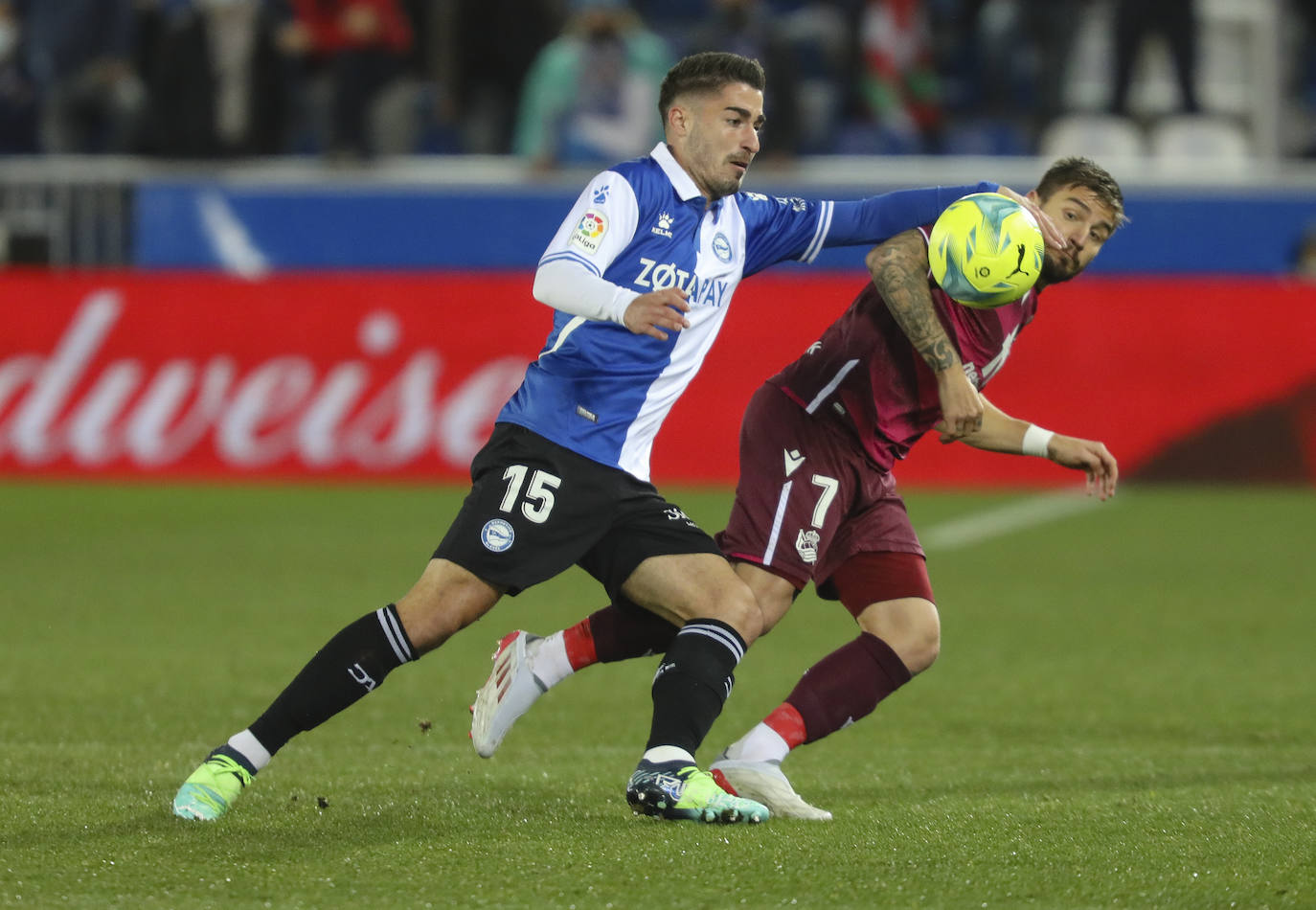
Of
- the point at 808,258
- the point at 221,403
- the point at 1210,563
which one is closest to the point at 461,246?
the point at 221,403

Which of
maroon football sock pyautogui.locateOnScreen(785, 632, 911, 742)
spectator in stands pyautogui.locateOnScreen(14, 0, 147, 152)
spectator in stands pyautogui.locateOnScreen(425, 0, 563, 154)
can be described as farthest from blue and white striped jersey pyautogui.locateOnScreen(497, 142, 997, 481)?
spectator in stands pyautogui.locateOnScreen(14, 0, 147, 152)

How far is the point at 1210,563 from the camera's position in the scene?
409 inches

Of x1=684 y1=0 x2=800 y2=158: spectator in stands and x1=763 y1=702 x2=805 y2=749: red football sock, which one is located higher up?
x1=684 y1=0 x2=800 y2=158: spectator in stands

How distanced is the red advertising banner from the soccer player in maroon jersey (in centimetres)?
795

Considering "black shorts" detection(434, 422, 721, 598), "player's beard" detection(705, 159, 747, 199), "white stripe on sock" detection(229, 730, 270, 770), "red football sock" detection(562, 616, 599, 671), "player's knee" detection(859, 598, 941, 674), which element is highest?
"player's beard" detection(705, 159, 747, 199)

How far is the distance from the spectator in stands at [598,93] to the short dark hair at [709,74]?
987cm

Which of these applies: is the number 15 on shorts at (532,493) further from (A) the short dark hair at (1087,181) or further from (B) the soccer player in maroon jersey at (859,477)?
(A) the short dark hair at (1087,181)

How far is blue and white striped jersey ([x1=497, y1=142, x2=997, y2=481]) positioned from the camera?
16.0 feet

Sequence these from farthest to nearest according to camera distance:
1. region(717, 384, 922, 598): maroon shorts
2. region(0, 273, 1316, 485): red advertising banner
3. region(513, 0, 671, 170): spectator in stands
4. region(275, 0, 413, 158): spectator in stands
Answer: region(275, 0, 413, 158): spectator in stands < region(513, 0, 671, 170): spectator in stands < region(0, 273, 1316, 485): red advertising banner < region(717, 384, 922, 598): maroon shorts

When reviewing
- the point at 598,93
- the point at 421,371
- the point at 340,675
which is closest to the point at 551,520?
the point at 340,675

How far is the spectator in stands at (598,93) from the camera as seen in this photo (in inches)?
579

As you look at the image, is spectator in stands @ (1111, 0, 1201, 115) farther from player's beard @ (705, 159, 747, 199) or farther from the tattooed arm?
player's beard @ (705, 159, 747, 199)

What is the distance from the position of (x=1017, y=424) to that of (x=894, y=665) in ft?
2.32

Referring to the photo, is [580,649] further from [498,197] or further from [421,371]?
[498,197]
